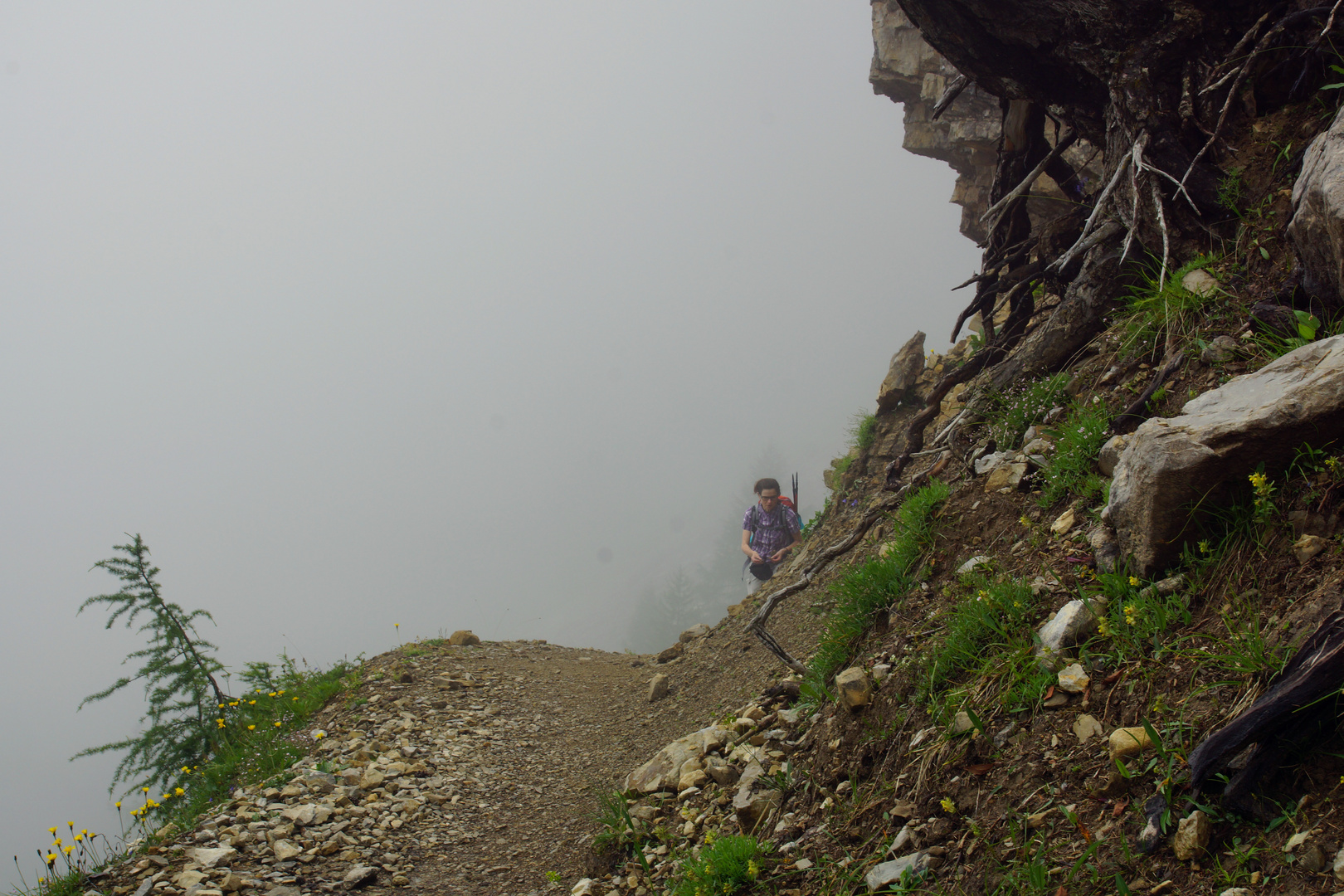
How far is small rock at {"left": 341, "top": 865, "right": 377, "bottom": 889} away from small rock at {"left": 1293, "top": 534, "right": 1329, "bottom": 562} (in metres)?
6.18

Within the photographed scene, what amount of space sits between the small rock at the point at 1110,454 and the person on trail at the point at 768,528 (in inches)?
373

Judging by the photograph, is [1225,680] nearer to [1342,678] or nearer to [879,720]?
[1342,678]

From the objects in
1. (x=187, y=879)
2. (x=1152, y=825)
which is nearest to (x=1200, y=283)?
→ (x=1152, y=825)

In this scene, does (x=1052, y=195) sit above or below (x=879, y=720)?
above

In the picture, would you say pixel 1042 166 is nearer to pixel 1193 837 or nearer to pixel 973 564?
pixel 973 564

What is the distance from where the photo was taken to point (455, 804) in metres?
6.55

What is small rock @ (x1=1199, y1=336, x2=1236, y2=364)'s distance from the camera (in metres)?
3.60

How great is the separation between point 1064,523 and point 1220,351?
1.23 meters

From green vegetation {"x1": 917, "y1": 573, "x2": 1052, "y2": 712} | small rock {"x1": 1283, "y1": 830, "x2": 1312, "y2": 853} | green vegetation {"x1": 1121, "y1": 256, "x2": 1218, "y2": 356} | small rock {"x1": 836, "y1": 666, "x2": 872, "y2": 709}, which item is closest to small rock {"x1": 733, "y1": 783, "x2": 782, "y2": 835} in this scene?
small rock {"x1": 836, "y1": 666, "x2": 872, "y2": 709}

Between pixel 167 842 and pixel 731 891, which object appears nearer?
pixel 731 891

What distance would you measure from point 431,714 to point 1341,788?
8633 mm

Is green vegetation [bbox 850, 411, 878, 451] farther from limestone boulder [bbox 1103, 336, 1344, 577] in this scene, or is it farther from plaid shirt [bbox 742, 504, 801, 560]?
limestone boulder [bbox 1103, 336, 1344, 577]

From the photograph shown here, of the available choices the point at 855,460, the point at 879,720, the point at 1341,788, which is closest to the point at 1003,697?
the point at 879,720

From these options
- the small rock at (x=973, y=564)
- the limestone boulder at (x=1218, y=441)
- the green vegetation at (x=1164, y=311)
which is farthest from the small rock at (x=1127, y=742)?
the green vegetation at (x=1164, y=311)
